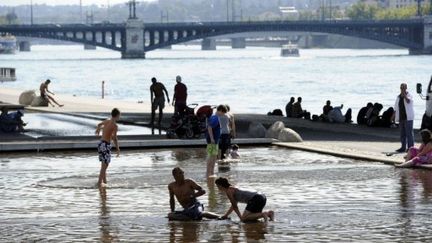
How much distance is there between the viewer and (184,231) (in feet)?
65.8

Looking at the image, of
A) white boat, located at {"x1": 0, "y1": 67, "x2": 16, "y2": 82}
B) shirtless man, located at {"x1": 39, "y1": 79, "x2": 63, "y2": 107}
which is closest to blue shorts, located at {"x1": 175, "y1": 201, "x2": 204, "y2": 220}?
shirtless man, located at {"x1": 39, "y1": 79, "x2": 63, "y2": 107}

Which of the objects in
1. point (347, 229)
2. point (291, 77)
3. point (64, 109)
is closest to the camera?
point (347, 229)

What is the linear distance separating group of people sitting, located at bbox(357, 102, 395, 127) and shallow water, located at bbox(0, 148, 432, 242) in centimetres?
973

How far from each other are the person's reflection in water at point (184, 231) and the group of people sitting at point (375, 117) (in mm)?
21990

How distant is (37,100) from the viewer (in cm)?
5962

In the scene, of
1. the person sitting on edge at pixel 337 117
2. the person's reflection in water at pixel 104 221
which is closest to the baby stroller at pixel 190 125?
the person sitting on edge at pixel 337 117

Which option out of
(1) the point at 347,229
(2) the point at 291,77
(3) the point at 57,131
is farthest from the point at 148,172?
(2) the point at 291,77

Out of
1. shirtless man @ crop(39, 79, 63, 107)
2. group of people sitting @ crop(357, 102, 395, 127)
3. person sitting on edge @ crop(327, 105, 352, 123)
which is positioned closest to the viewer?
group of people sitting @ crop(357, 102, 395, 127)

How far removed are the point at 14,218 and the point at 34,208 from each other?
1.34m

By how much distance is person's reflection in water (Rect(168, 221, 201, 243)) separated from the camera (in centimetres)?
1923

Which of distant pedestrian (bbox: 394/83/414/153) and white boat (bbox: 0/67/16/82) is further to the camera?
white boat (bbox: 0/67/16/82)

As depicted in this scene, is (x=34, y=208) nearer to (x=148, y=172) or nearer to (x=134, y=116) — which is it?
(x=148, y=172)

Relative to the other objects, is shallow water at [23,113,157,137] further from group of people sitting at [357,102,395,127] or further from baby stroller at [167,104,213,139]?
group of people sitting at [357,102,395,127]

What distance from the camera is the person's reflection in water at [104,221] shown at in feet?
63.5
